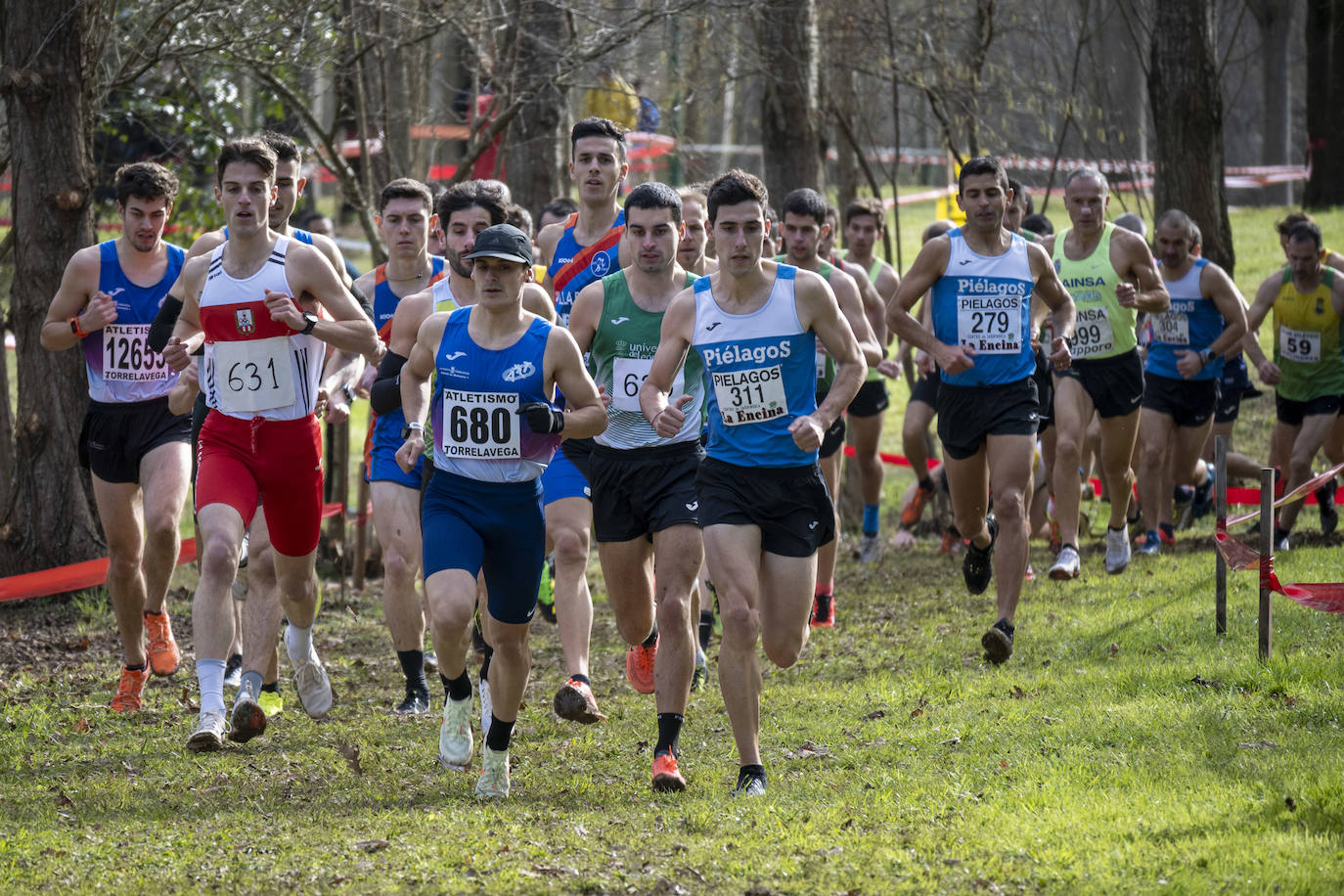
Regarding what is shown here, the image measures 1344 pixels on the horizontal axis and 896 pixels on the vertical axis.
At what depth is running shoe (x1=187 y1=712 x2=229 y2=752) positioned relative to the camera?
6.21 meters

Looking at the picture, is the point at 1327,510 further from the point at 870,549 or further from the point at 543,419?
the point at 543,419

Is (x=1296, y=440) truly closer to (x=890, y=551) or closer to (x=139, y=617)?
(x=890, y=551)

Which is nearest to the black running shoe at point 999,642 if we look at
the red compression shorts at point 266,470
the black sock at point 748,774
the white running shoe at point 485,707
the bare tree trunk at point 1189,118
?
the black sock at point 748,774

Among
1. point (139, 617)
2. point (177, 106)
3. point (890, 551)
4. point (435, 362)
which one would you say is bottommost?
point (890, 551)

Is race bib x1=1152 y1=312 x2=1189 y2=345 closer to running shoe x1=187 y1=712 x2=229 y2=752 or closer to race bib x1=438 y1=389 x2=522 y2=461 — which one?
race bib x1=438 y1=389 x2=522 y2=461

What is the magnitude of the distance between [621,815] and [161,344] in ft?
10.1

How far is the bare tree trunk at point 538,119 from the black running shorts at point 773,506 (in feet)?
19.0

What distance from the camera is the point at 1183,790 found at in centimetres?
553

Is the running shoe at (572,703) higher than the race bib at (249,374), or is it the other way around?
the race bib at (249,374)

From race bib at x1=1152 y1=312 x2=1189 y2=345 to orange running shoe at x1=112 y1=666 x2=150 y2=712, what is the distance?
7.55 m

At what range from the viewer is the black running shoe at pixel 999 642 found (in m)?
7.95

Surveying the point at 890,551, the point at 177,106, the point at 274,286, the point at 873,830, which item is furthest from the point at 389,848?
the point at 177,106

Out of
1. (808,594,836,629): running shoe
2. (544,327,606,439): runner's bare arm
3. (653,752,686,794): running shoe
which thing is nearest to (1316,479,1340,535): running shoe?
(808,594,836,629): running shoe

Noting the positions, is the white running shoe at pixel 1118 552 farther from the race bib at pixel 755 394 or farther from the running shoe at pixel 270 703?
the running shoe at pixel 270 703
